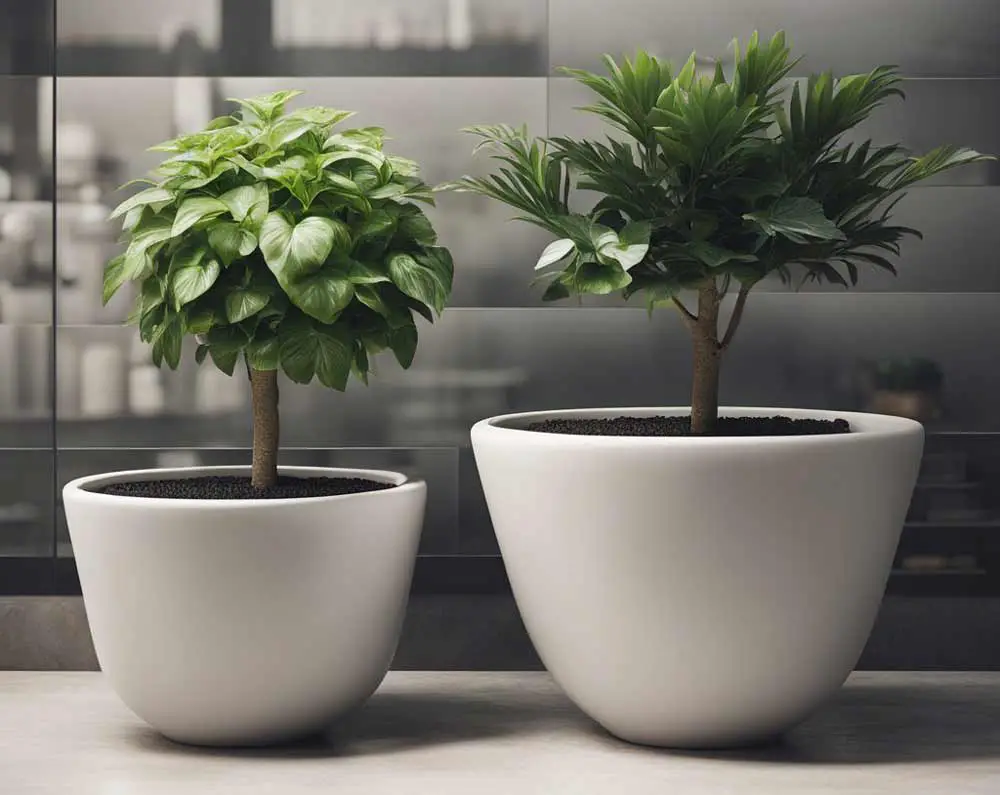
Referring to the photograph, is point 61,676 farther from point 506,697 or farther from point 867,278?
point 867,278

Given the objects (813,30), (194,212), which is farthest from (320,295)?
(813,30)

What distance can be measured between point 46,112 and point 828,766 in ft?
4.62

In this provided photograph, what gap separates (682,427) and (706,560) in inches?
9.6

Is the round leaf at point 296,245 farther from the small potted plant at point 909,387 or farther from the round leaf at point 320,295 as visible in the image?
the small potted plant at point 909,387

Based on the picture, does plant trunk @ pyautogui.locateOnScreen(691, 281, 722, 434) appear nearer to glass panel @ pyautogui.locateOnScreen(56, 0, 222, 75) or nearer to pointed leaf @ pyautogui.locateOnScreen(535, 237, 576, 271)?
pointed leaf @ pyautogui.locateOnScreen(535, 237, 576, 271)

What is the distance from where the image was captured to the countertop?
1436 mm

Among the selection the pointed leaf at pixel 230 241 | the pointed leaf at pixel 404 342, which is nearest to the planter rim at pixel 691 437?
the pointed leaf at pixel 404 342

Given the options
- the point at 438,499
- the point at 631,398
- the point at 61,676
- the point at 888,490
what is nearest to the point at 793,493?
the point at 888,490

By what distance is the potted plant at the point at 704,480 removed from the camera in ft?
4.62

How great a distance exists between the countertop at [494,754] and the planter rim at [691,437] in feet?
1.24

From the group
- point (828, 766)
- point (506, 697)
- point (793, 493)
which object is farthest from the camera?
point (506, 697)

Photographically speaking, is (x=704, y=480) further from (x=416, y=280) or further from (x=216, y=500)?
(x=216, y=500)

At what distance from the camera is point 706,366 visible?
5.23 ft

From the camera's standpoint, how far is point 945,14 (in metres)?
1.90
